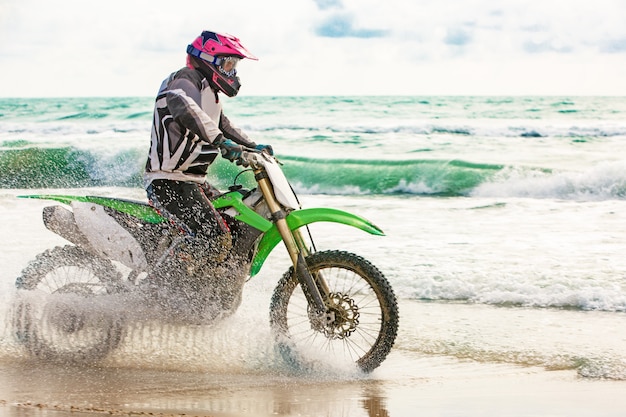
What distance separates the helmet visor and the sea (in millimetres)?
1459

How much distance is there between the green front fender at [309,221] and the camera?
5266 mm

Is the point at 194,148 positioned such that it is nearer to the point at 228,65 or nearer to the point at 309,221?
the point at 228,65

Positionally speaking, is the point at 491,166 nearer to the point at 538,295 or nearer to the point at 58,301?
the point at 538,295

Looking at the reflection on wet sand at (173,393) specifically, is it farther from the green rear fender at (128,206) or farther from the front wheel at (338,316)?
the green rear fender at (128,206)

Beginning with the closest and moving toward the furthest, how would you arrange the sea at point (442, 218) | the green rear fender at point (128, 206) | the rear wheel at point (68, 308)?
the green rear fender at point (128, 206) → the rear wheel at point (68, 308) → the sea at point (442, 218)

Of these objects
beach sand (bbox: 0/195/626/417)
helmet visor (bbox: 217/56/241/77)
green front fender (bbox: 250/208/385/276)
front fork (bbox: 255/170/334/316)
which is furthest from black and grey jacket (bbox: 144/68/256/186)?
beach sand (bbox: 0/195/626/417)

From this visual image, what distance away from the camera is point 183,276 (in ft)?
17.9

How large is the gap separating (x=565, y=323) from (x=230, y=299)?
9.63 feet

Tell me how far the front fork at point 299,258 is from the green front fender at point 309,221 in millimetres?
59

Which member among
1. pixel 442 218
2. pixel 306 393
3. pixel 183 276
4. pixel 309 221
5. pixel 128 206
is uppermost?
pixel 442 218

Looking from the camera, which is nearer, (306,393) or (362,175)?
(306,393)

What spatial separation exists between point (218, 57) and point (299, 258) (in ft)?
3.96

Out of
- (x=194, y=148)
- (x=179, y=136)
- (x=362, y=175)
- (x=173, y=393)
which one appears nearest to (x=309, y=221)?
(x=194, y=148)

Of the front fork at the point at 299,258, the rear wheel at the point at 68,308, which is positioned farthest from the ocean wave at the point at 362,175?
the front fork at the point at 299,258
